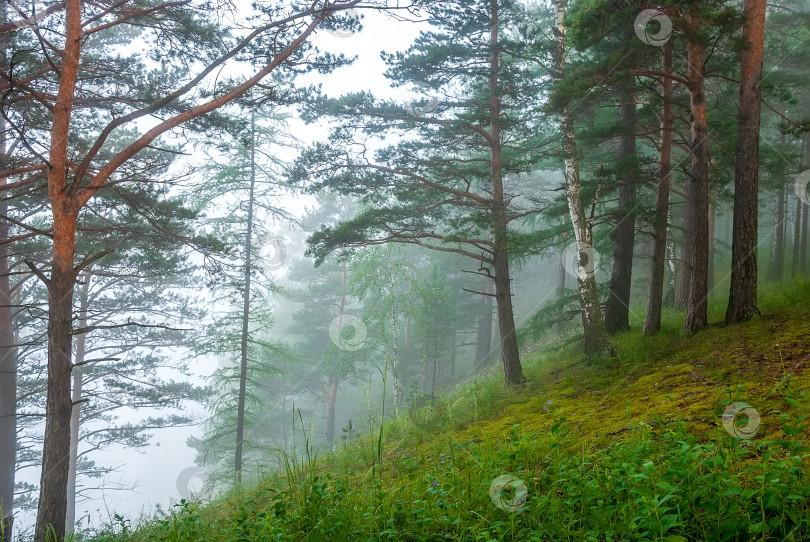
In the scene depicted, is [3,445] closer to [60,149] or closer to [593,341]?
[60,149]

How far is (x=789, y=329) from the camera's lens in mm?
6816

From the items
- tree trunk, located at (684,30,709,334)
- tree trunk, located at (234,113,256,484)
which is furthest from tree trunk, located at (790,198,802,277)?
tree trunk, located at (234,113,256,484)

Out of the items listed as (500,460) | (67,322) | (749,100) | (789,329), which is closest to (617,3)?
(749,100)

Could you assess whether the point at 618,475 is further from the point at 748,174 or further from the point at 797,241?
the point at 797,241

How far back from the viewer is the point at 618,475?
320 cm

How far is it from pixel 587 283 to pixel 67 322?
26.4 feet

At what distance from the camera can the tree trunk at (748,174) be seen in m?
8.05
